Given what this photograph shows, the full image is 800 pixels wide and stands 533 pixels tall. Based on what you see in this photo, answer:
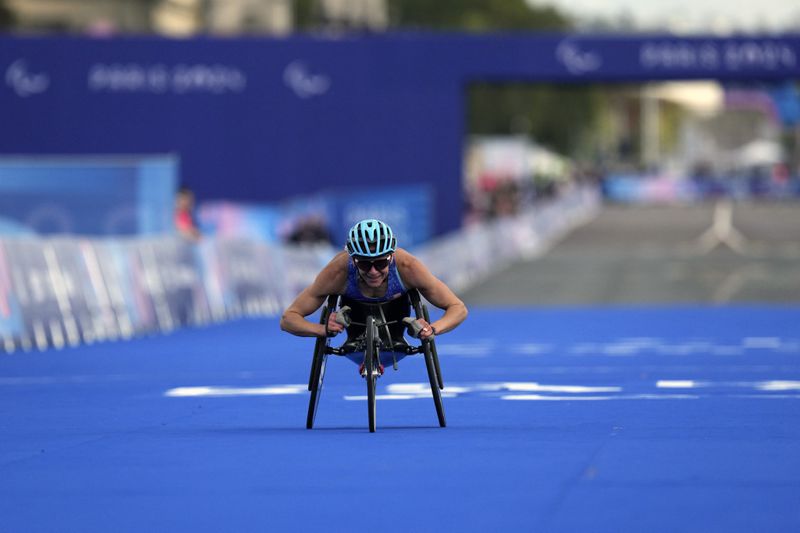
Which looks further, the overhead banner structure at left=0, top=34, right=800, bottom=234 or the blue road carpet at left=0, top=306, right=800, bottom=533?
the overhead banner structure at left=0, top=34, right=800, bottom=234

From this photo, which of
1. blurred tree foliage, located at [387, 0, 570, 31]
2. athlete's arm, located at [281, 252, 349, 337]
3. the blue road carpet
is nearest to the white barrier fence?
the blue road carpet

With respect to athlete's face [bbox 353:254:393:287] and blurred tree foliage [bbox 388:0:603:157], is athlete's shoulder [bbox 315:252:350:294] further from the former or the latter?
blurred tree foliage [bbox 388:0:603:157]

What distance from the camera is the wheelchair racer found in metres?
11.0

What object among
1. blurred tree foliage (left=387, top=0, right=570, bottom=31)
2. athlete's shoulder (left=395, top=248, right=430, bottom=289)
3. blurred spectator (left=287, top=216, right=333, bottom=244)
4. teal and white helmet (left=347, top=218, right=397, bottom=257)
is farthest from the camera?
blurred tree foliage (left=387, top=0, right=570, bottom=31)

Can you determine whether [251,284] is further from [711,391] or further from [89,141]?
[89,141]

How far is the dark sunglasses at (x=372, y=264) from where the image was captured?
10.9 m

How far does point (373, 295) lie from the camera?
1127 centimetres

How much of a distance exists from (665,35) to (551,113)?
7334 centimetres

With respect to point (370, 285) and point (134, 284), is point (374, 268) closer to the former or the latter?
point (370, 285)

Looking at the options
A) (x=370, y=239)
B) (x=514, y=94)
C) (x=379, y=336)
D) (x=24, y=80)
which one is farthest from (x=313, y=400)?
(x=514, y=94)

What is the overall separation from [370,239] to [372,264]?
0.24 m

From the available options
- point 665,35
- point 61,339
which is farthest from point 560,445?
point 665,35

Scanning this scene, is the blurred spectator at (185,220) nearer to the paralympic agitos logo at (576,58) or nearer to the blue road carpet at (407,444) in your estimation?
the blue road carpet at (407,444)

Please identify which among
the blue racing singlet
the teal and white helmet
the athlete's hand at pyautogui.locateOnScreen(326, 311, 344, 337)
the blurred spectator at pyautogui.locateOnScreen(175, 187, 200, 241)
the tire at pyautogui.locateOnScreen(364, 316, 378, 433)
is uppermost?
the teal and white helmet
